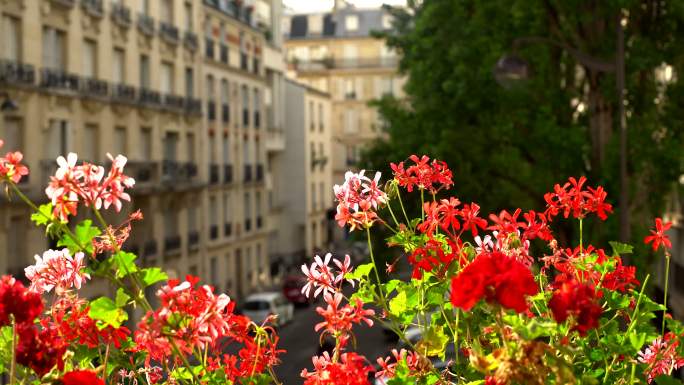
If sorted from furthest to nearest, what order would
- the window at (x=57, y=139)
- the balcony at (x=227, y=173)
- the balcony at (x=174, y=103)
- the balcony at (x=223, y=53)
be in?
the balcony at (x=227, y=173) < the balcony at (x=223, y=53) < the balcony at (x=174, y=103) < the window at (x=57, y=139)

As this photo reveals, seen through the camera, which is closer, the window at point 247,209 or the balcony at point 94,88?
the balcony at point 94,88

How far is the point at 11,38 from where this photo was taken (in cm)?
3123

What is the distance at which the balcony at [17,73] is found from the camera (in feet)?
99.8

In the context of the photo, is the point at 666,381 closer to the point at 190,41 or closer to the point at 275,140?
the point at 190,41

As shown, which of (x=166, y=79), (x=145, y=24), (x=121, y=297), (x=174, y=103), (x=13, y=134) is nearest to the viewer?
(x=121, y=297)

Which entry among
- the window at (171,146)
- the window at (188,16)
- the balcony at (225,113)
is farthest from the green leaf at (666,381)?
the balcony at (225,113)

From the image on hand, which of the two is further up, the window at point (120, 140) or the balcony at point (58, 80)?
the balcony at point (58, 80)

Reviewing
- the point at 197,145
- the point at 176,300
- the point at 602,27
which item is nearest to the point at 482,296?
the point at 176,300

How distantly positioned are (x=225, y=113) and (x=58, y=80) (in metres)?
19.0

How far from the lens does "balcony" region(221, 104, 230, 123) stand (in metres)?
52.3

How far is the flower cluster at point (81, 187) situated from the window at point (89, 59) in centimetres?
3354

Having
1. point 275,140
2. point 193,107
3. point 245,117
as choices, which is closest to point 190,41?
point 193,107

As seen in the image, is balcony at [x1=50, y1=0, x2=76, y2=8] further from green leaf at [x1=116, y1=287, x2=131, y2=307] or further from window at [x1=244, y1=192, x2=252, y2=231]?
green leaf at [x1=116, y1=287, x2=131, y2=307]

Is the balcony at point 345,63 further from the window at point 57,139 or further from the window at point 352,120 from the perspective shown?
the window at point 57,139
